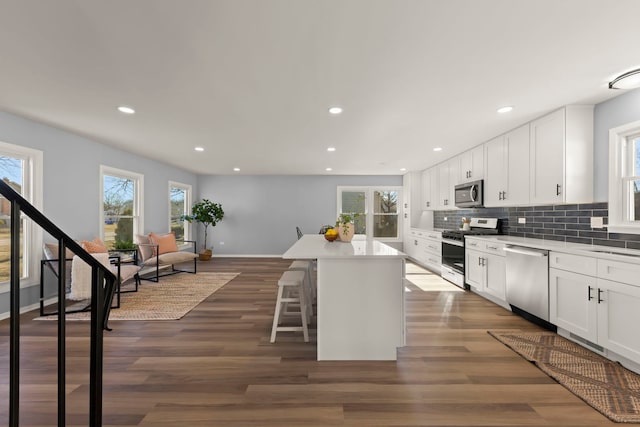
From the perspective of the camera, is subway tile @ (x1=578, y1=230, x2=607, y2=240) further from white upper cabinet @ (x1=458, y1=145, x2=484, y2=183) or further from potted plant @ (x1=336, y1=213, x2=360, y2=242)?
potted plant @ (x1=336, y1=213, x2=360, y2=242)

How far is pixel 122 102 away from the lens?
2.98 m

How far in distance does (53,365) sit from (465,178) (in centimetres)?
563

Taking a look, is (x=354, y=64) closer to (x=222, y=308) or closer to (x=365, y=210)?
(x=222, y=308)

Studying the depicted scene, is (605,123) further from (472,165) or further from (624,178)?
(472,165)

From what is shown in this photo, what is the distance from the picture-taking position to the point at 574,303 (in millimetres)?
2723

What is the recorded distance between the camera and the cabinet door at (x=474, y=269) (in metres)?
4.20

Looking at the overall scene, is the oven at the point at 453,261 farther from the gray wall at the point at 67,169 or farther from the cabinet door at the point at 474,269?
the gray wall at the point at 67,169

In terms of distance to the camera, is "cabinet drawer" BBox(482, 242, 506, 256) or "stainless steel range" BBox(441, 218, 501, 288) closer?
"cabinet drawer" BBox(482, 242, 506, 256)

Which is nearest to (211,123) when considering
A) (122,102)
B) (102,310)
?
(122,102)

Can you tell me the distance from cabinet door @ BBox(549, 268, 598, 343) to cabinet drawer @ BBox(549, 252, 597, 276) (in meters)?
0.04

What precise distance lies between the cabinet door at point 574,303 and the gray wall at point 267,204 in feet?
18.1

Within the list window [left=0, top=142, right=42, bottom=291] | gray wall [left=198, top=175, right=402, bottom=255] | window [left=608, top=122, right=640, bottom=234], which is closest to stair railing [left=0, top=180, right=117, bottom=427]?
window [left=0, top=142, right=42, bottom=291]

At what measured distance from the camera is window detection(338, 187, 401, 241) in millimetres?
8242

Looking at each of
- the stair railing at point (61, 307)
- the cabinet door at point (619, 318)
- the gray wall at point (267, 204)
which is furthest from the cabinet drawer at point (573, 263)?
the gray wall at point (267, 204)
